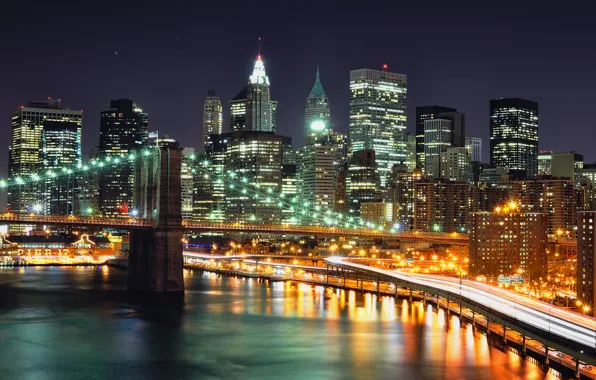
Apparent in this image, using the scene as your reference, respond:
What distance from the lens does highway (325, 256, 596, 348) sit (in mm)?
33344

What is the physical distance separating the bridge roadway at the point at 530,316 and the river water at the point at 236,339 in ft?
4.60

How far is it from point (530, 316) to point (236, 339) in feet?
46.4

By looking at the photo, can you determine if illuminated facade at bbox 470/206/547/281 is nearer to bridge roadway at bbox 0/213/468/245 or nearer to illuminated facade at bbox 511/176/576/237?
bridge roadway at bbox 0/213/468/245

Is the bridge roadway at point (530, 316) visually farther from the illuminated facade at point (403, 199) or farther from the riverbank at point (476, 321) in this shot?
the illuminated facade at point (403, 199)

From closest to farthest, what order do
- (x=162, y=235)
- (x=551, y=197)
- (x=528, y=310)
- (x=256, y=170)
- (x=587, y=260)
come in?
1. (x=528, y=310)
2. (x=587, y=260)
3. (x=162, y=235)
4. (x=551, y=197)
5. (x=256, y=170)

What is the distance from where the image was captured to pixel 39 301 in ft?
185

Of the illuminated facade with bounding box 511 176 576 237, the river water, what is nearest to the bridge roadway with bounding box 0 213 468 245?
the river water

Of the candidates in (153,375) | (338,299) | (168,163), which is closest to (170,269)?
(168,163)

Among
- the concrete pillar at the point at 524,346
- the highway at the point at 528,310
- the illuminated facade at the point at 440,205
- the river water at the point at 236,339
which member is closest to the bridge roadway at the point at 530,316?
the highway at the point at 528,310

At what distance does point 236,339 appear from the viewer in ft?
141

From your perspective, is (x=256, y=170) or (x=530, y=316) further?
(x=256, y=170)

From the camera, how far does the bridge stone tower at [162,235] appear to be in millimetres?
58759

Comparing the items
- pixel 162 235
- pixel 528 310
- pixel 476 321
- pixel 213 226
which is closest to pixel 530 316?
pixel 528 310

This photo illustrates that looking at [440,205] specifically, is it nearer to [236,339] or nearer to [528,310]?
[236,339]
